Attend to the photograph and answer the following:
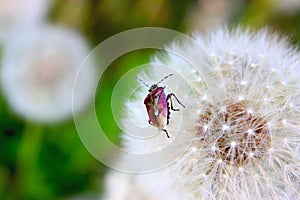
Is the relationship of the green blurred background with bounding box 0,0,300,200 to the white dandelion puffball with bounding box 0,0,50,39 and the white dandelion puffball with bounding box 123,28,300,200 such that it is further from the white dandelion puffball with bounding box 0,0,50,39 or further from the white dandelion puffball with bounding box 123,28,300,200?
the white dandelion puffball with bounding box 123,28,300,200

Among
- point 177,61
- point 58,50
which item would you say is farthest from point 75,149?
point 177,61

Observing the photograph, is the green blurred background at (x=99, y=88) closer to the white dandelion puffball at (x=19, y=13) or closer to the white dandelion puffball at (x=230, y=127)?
the white dandelion puffball at (x=19, y=13)

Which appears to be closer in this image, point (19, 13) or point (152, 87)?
point (152, 87)

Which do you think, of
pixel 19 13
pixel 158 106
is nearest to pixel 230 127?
pixel 158 106

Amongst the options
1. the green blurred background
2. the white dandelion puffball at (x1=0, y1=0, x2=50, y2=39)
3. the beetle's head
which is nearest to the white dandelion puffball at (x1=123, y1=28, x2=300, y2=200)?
the beetle's head

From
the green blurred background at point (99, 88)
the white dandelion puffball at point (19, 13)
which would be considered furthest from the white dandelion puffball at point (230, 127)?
the white dandelion puffball at point (19, 13)

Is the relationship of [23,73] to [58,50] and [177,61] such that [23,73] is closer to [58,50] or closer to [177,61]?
[58,50]

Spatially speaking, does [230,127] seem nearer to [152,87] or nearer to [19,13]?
[152,87]
